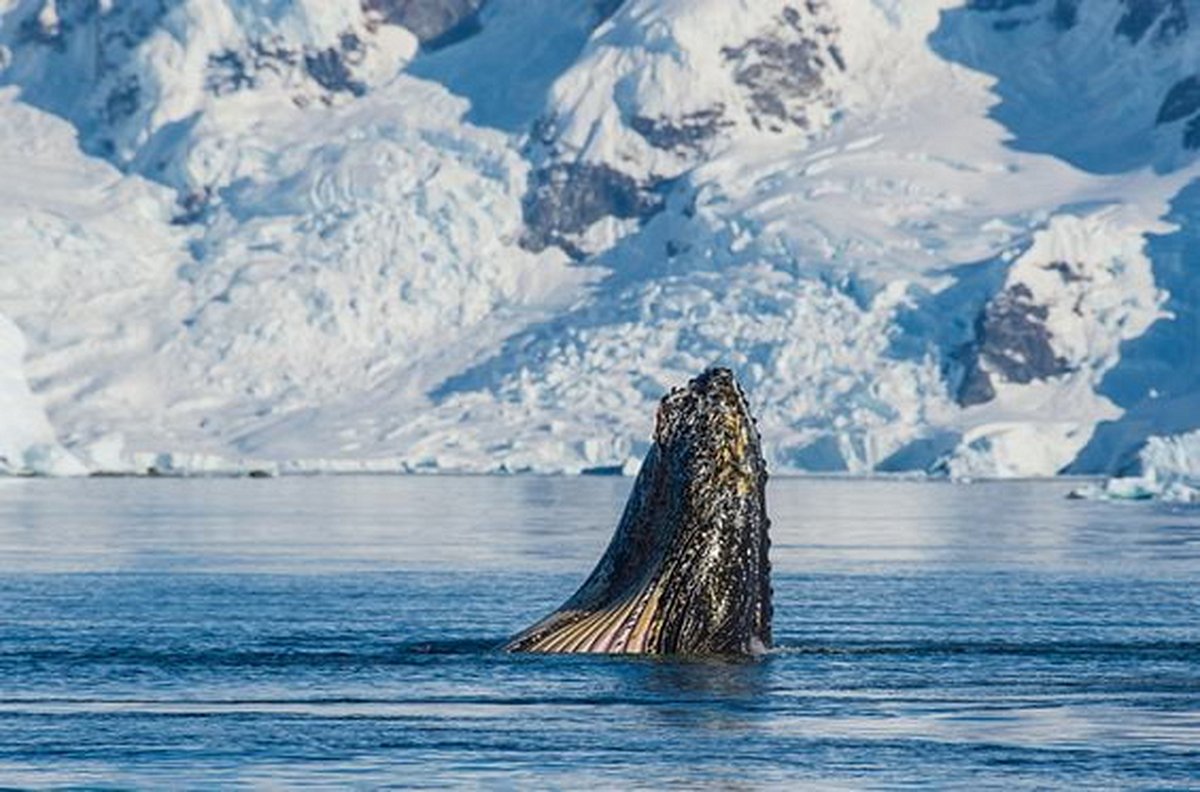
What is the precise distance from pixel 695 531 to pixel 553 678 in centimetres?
339

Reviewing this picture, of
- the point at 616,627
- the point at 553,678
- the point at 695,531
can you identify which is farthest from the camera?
the point at 553,678

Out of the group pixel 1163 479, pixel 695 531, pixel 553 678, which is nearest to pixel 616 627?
pixel 553 678

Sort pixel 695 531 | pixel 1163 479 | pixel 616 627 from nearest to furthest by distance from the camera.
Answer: pixel 695 531 → pixel 616 627 → pixel 1163 479

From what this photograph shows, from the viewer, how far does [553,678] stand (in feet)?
139

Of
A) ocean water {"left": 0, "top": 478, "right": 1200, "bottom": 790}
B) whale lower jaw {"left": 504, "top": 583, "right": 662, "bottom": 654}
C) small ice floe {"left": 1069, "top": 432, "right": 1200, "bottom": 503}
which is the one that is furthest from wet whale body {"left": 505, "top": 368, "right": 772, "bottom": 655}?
small ice floe {"left": 1069, "top": 432, "right": 1200, "bottom": 503}

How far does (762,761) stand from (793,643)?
1573 cm

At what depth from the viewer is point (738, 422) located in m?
40.4

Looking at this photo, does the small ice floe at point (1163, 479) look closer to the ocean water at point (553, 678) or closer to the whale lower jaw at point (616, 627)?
the ocean water at point (553, 678)

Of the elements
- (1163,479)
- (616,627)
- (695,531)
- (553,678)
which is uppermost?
(1163,479)

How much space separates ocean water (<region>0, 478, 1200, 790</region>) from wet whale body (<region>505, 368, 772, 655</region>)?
623 mm

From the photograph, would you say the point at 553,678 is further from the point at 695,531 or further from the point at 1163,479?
the point at 1163,479

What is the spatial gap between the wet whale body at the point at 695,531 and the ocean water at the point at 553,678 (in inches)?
24.5

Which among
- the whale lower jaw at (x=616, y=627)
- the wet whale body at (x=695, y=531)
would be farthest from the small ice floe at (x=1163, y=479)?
the wet whale body at (x=695, y=531)

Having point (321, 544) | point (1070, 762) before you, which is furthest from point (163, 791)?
point (321, 544)
